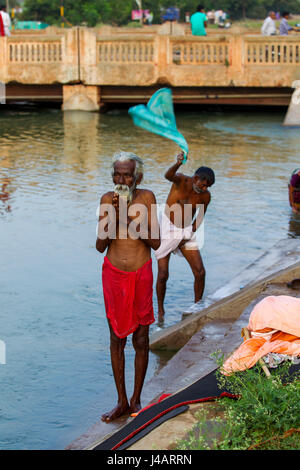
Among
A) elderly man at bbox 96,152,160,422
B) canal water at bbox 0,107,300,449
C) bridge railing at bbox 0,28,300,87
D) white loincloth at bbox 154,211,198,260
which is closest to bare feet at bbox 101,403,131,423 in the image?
elderly man at bbox 96,152,160,422

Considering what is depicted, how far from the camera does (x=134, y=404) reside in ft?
17.1

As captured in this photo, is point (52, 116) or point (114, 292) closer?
point (114, 292)

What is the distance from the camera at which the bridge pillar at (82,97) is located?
22.2m

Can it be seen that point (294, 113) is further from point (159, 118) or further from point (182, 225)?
point (159, 118)

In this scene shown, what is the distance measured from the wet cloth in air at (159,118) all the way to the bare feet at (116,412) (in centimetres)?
225

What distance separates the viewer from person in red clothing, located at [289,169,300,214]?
11.0 meters

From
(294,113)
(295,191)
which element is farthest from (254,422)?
(294,113)

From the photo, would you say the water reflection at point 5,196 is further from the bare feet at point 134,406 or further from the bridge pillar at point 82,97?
the bridge pillar at point 82,97

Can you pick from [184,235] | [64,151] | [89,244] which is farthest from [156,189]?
[184,235]

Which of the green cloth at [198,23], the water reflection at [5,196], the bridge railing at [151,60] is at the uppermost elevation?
the green cloth at [198,23]

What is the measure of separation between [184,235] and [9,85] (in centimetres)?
1686

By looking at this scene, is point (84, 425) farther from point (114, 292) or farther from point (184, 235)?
point (184, 235)

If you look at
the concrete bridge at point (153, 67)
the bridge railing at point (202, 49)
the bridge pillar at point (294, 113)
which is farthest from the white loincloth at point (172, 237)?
the bridge railing at point (202, 49)

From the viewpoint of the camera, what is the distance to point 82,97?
72.9ft
